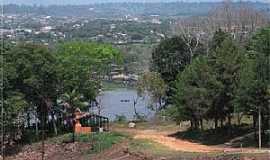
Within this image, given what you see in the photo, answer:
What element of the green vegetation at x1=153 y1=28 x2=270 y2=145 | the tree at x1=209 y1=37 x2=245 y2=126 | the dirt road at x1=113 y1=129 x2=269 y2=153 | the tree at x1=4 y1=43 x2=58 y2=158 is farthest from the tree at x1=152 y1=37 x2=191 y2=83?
the tree at x1=209 y1=37 x2=245 y2=126

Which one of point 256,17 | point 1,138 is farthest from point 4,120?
point 256,17

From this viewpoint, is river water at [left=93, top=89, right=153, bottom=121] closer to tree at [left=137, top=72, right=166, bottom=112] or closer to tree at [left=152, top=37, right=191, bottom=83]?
tree at [left=152, top=37, right=191, bottom=83]

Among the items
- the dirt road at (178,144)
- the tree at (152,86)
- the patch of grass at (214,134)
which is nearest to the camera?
the dirt road at (178,144)

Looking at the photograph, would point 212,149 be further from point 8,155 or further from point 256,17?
point 256,17

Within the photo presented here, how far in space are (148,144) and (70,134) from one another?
29.8 ft

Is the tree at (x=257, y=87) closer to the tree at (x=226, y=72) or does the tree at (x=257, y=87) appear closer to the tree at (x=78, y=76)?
the tree at (x=226, y=72)

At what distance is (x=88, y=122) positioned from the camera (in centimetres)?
5488

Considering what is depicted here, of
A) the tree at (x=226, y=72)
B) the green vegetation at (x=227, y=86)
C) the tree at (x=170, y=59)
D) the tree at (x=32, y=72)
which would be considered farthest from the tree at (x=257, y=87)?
the tree at (x=170, y=59)

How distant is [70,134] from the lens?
50.1m

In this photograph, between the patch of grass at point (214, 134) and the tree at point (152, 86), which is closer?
the patch of grass at point (214, 134)

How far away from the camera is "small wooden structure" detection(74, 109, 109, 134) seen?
2074 inches

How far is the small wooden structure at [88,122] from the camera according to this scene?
52.7 m

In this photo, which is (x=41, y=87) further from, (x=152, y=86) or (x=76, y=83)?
(x=152, y=86)

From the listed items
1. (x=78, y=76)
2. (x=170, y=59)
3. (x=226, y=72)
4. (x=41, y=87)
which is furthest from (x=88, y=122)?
(x=226, y=72)
